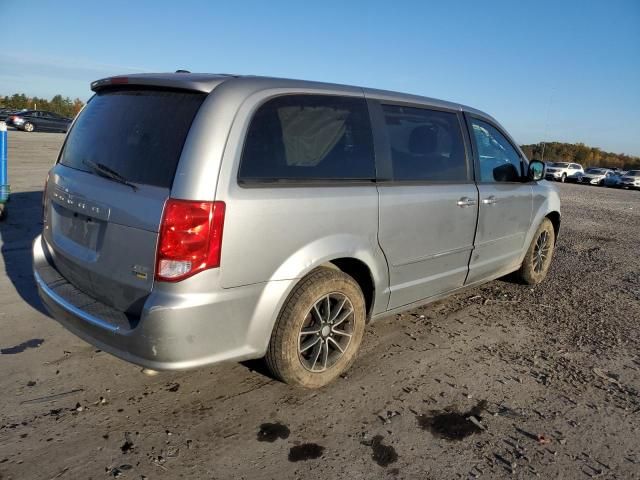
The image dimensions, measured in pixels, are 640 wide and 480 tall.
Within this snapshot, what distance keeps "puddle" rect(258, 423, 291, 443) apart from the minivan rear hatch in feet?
3.12

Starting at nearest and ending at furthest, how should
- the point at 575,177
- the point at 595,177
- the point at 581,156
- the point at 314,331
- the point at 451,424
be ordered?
the point at 451,424 < the point at 314,331 < the point at 595,177 < the point at 575,177 < the point at 581,156

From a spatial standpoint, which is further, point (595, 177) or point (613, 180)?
point (595, 177)

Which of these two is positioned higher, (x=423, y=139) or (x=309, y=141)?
(x=423, y=139)

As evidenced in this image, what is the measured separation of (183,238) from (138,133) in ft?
2.45

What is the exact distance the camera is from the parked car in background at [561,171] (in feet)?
122

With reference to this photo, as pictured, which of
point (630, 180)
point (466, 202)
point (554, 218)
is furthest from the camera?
point (630, 180)

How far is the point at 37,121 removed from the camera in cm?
3172

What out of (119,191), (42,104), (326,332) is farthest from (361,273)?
(42,104)

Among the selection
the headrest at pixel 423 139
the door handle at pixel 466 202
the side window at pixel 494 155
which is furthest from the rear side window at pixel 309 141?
the side window at pixel 494 155

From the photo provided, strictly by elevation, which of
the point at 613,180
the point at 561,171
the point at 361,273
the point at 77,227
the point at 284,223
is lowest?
the point at 361,273

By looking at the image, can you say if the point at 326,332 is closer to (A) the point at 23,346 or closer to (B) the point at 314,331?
(B) the point at 314,331

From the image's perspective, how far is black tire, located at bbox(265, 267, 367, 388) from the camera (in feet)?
9.53

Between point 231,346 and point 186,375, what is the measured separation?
2.62 feet

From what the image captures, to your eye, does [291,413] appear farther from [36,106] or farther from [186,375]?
[36,106]
